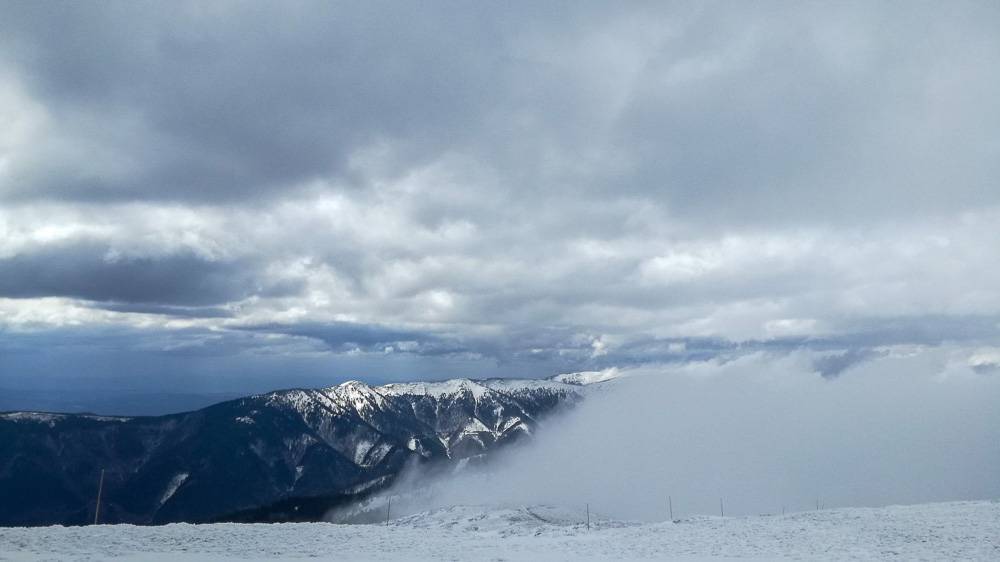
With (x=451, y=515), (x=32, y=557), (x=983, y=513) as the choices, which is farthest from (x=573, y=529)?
(x=451, y=515)

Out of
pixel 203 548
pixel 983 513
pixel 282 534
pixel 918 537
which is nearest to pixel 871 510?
pixel 983 513

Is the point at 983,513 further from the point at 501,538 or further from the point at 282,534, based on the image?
the point at 282,534

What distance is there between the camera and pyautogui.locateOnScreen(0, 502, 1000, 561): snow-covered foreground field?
36.2 m

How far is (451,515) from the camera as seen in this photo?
8906 cm

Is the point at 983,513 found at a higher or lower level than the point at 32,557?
lower

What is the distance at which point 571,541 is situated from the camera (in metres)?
44.8

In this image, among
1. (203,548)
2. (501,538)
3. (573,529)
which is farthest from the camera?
(573,529)

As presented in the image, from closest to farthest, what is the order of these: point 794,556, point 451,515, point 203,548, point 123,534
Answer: point 794,556, point 203,548, point 123,534, point 451,515

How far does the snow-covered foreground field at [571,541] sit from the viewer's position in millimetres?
36188

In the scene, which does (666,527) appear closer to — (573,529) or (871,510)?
(573,529)

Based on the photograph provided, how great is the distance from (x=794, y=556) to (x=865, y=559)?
11.7 ft

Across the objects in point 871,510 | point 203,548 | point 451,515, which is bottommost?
point 451,515

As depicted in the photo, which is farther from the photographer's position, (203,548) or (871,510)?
(871,510)

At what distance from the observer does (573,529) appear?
50.9 meters
